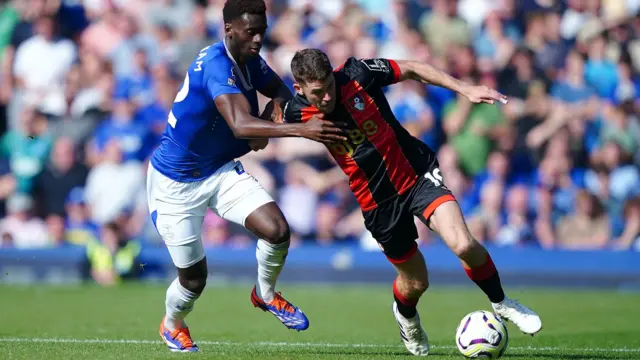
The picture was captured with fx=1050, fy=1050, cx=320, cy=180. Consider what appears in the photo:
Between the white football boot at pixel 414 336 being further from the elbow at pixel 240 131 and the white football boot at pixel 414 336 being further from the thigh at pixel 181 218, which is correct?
the elbow at pixel 240 131

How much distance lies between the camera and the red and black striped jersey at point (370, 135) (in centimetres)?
872

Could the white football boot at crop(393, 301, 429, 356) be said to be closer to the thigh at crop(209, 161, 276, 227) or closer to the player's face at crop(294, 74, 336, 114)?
the thigh at crop(209, 161, 276, 227)

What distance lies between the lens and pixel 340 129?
26.1 ft

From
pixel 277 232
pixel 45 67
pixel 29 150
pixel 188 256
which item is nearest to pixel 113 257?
pixel 29 150

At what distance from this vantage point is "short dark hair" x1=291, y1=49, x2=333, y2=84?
825 centimetres

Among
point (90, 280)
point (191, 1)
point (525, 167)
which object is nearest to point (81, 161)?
point (90, 280)

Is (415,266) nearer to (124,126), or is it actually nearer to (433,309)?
(433,309)

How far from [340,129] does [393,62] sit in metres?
1.23

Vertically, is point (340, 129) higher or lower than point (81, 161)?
higher

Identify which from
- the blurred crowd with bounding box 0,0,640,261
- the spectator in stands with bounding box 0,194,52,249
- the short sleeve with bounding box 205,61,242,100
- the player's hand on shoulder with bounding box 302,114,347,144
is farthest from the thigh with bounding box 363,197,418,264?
the spectator in stands with bounding box 0,194,52,249

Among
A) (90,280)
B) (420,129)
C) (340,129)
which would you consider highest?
(340,129)

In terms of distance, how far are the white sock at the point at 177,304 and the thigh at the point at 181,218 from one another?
0.25 m

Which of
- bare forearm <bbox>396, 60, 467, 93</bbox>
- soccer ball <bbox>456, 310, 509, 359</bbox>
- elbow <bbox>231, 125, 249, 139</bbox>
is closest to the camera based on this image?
elbow <bbox>231, 125, 249, 139</bbox>

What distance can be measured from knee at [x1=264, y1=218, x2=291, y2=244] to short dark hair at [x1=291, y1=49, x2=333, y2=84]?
1.29 meters
